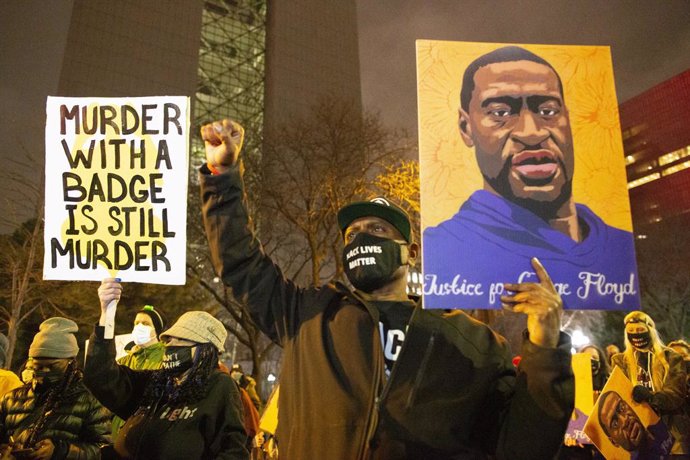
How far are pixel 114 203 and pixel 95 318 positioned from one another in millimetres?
17300

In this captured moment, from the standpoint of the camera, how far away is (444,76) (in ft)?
9.86

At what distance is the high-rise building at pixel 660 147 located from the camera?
169ft

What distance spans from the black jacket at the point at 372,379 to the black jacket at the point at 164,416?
54.2 inches

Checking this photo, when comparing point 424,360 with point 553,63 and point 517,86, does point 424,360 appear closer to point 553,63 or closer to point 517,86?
point 517,86

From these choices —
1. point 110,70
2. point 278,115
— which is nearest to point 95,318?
point 110,70

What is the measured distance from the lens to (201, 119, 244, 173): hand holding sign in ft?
8.41

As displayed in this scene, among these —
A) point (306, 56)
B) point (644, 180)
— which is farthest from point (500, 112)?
point (644, 180)

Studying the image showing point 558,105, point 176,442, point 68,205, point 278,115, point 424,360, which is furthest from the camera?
point 278,115

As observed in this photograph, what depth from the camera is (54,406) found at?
403cm

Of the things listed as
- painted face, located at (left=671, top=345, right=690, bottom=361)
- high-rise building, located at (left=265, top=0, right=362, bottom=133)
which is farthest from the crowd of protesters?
high-rise building, located at (left=265, top=0, right=362, bottom=133)

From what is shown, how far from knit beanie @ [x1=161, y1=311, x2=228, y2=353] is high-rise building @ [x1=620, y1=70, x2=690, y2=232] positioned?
177 ft

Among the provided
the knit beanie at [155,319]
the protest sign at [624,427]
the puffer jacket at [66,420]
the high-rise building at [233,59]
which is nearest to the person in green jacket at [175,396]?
the puffer jacket at [66,420]

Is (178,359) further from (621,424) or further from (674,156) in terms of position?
(674,156)

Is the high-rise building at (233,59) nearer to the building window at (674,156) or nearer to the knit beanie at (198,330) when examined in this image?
the building window at (674,156)
